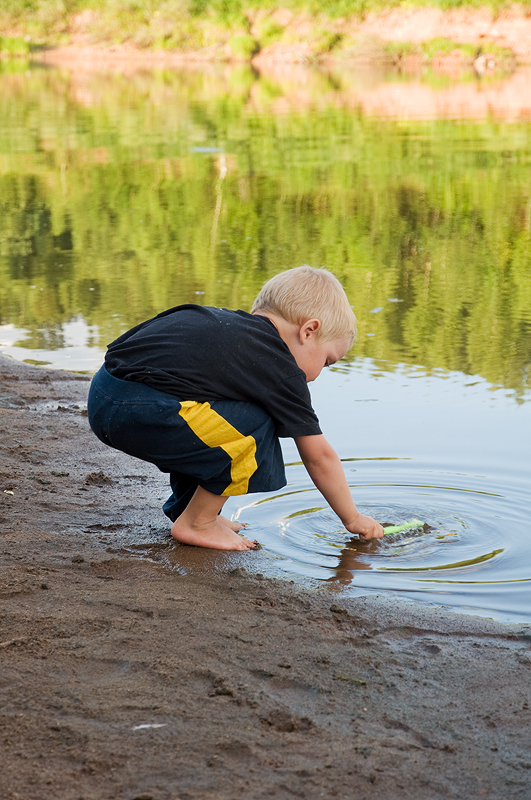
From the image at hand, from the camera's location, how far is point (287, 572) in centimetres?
258

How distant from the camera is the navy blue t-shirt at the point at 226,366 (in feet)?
8.14

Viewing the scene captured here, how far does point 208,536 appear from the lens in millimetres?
2668

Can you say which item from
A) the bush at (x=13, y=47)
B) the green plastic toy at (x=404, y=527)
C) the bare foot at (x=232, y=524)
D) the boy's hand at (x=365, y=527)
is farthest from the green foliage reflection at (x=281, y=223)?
the bush at (x=13, y=47)

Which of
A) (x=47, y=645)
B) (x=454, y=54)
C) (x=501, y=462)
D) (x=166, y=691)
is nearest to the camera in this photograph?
(x=166, y=691)

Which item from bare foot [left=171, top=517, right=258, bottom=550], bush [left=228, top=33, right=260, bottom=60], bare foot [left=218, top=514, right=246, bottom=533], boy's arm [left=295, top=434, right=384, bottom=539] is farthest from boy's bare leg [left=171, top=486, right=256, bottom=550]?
bush [left=228, top=33, right=260, bottom=60]

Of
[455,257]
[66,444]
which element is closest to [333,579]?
[66,444]

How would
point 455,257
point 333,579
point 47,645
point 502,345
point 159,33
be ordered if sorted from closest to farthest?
point 47,645 < point 333,579 < point 502,345 < point 455,257 < point 159,33

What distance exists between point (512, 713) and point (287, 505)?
1.41 m

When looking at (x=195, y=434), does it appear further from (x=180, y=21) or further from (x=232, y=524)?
(x=180, y=21)

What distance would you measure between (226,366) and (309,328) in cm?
29

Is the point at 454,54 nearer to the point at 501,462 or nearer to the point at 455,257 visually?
the point at 455,257

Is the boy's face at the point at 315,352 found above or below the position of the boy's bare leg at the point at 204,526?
above

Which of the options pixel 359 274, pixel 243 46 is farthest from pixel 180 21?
pixel 359 274

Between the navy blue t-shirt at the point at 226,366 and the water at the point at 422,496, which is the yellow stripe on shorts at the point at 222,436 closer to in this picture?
the navy blue t-shirt at the point at 226,366
